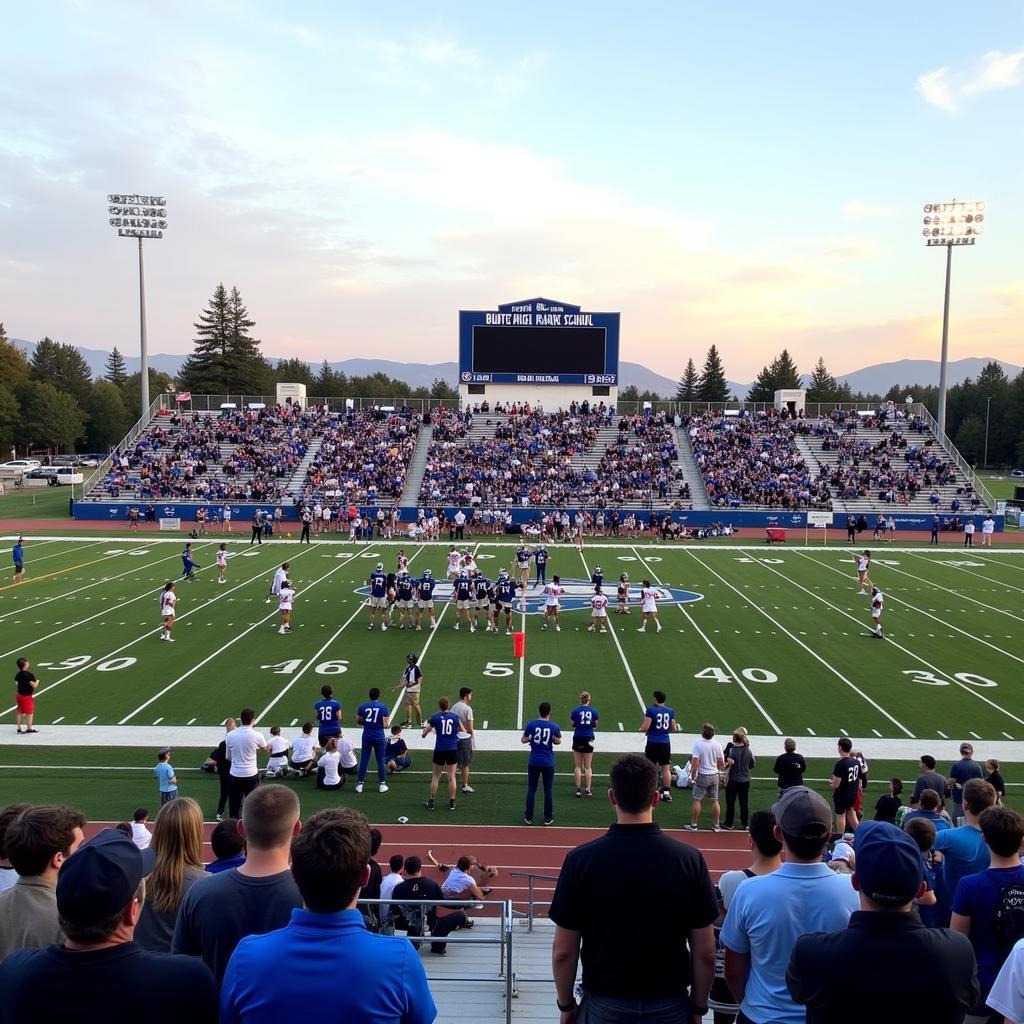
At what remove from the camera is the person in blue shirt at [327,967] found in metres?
2.41

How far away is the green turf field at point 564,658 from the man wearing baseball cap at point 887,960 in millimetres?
11160

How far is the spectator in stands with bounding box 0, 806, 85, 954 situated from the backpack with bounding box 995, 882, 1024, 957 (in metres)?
3.91

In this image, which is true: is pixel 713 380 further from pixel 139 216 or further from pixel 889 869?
pixel 889 869

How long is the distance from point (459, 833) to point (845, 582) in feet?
68.4

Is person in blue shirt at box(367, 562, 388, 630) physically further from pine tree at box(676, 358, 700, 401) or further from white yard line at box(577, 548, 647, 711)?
pine tree at box(676, 358, 700, 401)

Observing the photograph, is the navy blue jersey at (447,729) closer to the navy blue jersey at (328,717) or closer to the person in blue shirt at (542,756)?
the person in blue shirt at (542,756)

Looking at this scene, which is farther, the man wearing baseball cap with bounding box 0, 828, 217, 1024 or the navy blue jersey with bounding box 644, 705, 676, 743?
the navy blue jersey with bounding box 644, 705, 676, 743

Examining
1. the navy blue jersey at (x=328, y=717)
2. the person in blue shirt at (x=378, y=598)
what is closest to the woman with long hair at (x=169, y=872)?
the navy blue jersey at (x=328, y=717)

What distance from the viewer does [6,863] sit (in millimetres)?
4004

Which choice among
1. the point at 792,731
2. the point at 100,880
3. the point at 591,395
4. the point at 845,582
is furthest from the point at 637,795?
the point at 591,395

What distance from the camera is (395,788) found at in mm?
12414

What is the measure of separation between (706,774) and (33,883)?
353 inches

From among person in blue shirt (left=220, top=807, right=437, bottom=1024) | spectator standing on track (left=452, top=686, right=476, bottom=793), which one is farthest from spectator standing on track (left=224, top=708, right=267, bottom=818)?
Answer: person in blue shirt (left=220, top=807, right=437, bottom=1024)

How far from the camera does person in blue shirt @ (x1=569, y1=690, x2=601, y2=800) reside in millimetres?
11812
